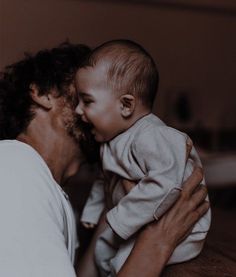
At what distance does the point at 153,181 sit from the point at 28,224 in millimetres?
305

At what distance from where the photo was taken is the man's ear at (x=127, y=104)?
4.01 ft

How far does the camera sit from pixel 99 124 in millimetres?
1262

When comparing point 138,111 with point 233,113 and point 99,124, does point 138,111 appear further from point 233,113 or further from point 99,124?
point 233,113

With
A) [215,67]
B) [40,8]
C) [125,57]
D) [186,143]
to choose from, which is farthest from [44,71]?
[215,67]

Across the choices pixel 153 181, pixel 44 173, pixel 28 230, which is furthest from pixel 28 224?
pixel 153 181

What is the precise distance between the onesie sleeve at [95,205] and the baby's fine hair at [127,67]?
0.43m

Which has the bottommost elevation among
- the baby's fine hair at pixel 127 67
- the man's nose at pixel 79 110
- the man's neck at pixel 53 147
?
the man's neck at pixel 53 147

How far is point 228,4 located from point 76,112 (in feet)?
12.4

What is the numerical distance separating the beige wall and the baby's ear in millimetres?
2961

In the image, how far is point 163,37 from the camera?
465cm

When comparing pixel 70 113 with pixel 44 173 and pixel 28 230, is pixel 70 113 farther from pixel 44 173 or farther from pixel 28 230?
pixel 28 230

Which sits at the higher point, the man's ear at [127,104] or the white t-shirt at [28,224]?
the man's ear at [127,104]

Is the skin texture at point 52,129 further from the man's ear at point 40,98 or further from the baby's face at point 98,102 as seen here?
the baby's face at point 98,102

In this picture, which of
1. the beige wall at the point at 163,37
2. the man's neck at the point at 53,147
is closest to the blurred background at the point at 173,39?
the beige wall at the point at 163,37
